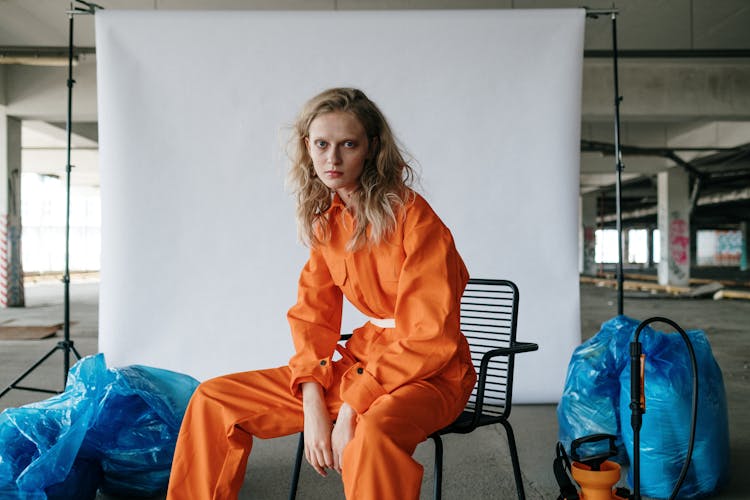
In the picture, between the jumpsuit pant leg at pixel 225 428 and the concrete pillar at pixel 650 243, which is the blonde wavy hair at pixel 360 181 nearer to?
the jumpsuit pant leg at pixel 225 428

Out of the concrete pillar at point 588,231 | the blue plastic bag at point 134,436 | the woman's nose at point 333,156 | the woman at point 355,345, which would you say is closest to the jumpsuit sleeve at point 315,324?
the woman at point 355,345

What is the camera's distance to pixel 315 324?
4.63ft

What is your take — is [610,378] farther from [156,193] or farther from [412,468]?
[156,193]

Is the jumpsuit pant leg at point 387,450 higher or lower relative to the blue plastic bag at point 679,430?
higher

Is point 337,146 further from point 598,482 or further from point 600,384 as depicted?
point 600,384

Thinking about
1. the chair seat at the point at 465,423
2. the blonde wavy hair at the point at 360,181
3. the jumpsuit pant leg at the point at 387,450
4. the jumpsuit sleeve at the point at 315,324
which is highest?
the blonde wavy hair at the point at 360,181

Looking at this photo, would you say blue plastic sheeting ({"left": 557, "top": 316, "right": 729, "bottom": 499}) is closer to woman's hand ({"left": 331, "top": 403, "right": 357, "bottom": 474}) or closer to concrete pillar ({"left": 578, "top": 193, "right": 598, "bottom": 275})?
woman's hand ({"left": 331, "top": 403, "right": 357, "bottom": 474})

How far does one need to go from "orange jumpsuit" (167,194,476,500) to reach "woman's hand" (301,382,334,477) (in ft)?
0.13

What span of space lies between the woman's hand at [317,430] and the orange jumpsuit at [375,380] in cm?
4

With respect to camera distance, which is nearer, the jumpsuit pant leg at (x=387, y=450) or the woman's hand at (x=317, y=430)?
the jumpsuit pant leg at (x=387, y=450)

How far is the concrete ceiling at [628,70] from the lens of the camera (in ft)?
18.8

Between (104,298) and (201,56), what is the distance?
1285mm

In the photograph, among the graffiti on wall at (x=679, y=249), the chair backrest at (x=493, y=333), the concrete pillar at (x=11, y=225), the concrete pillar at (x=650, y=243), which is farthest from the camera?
the concrete pillar at (x=650, y=243)

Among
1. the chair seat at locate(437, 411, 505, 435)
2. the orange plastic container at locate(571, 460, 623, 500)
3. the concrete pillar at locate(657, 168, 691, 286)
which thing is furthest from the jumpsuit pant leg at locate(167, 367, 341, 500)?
the concrete pillar at locate(657, 168, 691, 286)
